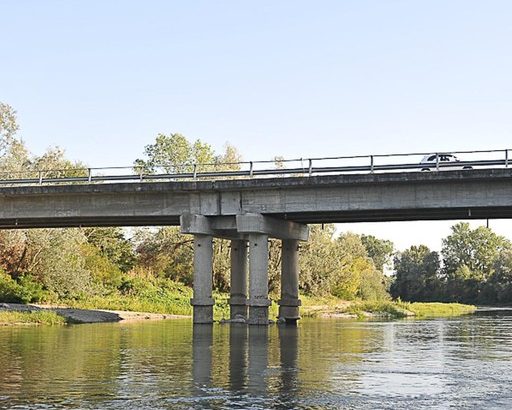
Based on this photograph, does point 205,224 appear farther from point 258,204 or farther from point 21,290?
point 21,290

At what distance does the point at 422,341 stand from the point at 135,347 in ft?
43.4

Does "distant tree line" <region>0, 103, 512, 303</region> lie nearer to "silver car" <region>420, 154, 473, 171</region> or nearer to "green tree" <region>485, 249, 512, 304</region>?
"silver car" <region>420, 154, 473, 171</region>

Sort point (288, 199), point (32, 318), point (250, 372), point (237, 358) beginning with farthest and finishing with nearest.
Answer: point (32, 318)
point (288, 199)
point (237, 358)
point (250, 372)

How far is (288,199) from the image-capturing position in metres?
47.8

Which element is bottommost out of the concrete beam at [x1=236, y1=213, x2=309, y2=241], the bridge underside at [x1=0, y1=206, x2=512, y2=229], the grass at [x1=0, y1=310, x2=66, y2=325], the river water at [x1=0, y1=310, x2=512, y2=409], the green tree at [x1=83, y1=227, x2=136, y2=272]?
the river water at [x1=0, y1=310, x2=512, y2=409]

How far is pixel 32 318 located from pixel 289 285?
15.8 m

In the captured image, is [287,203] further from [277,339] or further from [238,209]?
[277,339]

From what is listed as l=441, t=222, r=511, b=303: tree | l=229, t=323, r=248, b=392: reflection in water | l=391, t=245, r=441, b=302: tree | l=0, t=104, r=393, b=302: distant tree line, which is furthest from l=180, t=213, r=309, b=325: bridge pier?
l=441, t=222, r=511, b=303: tree

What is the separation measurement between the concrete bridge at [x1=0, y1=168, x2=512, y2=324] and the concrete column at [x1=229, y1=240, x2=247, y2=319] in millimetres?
66

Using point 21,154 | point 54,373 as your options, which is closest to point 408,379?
point 54,373

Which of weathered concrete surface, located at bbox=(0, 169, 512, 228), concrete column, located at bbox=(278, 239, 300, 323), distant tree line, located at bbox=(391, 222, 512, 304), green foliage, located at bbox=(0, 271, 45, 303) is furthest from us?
distant tree line, located at bbox=(391, 222, 512, 304)

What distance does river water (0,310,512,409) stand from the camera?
58.3 feet

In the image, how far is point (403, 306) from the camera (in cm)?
9181

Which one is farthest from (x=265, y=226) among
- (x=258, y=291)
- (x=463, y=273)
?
(x=463, y=273)
